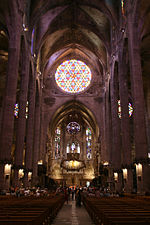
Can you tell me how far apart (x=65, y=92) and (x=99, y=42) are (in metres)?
10.4

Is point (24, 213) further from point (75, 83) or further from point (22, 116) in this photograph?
point (75, 83)

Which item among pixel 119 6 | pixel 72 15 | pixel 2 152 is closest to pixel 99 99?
pixel 72 15

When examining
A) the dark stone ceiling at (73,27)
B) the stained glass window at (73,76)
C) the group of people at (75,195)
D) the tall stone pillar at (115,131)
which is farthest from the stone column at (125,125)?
the stained glass window at (73,76)

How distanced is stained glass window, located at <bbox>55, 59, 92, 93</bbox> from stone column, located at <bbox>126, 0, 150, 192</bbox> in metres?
21.0

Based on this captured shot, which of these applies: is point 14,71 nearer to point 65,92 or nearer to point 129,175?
point 129,175

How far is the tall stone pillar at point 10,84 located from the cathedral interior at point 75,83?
0.22 feet

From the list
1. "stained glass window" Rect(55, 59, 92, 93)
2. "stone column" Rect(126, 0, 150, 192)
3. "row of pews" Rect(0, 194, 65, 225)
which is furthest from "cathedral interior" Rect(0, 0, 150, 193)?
"row of pews" Rect(0, 194, 65, 225)

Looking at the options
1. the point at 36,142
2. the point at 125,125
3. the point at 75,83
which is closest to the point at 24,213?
the point at 125,125

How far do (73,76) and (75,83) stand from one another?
1420mm

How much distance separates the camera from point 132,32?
1791 cm

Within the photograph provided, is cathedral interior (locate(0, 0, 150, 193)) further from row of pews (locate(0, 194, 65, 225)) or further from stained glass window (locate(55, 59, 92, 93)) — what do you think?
row of pews (locate(0, 194, 65, 225))

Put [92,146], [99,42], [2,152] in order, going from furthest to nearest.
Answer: [92,146] → [99,42] → [2,152]

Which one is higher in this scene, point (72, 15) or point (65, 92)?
point (72, 15)

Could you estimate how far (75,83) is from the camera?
39438mm
